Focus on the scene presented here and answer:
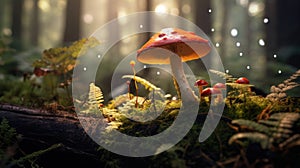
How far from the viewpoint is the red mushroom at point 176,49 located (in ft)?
8.85

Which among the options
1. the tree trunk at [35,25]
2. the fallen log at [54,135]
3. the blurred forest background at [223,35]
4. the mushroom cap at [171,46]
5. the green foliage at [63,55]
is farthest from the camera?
the tree trunk at [35,25]

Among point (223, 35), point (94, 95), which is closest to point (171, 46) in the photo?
point (94, 95)

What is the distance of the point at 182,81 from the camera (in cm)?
285

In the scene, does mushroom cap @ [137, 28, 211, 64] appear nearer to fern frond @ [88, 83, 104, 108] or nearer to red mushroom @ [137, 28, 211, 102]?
red mushroom @ [137, 28, 211, 102]

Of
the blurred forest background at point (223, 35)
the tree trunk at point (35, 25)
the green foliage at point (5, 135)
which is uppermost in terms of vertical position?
the tree trunk at point (35, 25)

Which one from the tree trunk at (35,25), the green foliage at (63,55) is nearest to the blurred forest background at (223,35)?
the tree trunk at (35,25)

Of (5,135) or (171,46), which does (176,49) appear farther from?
(5,135)

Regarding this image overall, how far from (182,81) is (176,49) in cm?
35

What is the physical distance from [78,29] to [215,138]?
1169cm

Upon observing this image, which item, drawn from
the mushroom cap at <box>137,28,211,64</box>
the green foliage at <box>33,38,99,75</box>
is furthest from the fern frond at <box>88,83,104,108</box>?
the green foliage at <box>33,38,99,75</box>

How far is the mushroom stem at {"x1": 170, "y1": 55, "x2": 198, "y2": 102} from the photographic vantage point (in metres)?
2.71

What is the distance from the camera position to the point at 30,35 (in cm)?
3641

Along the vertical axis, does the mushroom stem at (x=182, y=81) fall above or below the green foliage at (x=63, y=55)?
below

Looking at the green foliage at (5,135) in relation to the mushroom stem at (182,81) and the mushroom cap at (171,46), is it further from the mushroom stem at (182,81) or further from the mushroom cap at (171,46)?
the mushroom stem at (182,81)
